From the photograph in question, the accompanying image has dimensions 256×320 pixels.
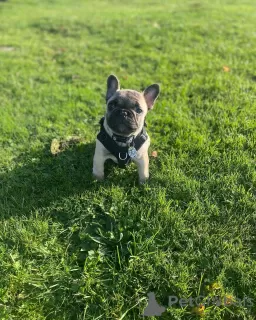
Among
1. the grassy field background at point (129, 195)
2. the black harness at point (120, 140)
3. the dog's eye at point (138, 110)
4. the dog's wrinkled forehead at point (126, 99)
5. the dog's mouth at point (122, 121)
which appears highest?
the dog's wrinkled forehead at point (126, 99)

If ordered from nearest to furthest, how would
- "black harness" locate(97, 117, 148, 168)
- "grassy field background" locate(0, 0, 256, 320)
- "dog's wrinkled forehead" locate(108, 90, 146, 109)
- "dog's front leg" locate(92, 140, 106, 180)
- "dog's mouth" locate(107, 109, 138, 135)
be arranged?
"grassy field background" locate(0, 0, 256, 320), "dog's mouth" locate(107, 109, 138, 135), "dog's wrinkled forehead" locate(108, 90, 146, 109), "black harness" locate(97, 117, 148, 168), "dog's front leg" locate(92, 140, 106, 180)

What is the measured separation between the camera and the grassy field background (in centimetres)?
267

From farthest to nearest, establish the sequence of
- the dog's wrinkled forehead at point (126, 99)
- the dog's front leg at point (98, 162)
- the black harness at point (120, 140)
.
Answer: the dog's front leg at point (98, 162), the black harness at point (120, 140), the dog's wrinkled forehead at point (126, 99)

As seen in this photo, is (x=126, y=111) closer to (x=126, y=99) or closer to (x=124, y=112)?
(x=124, y=112)

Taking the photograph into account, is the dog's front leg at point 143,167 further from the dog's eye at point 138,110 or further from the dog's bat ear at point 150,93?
the dog's bat ear at point 150,93

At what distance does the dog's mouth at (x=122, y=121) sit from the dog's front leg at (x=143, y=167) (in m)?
0.42

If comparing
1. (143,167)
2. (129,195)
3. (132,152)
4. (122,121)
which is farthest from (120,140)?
(129,195)

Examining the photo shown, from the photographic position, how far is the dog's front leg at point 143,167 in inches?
137

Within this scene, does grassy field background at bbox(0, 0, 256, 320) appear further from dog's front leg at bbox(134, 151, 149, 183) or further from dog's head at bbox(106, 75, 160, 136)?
dog's head at bbox(106, 75, 160, 136)

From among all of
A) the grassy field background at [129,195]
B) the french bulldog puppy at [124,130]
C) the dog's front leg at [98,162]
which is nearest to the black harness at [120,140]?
the french bulldog puppy at [124,130]

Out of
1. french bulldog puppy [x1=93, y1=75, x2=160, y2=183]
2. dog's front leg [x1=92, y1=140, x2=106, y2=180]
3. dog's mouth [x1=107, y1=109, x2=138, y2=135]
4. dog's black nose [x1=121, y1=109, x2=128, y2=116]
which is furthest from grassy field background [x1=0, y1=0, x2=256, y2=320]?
dog's black nose [x1=121, y1=109, x2=128, y2=116]

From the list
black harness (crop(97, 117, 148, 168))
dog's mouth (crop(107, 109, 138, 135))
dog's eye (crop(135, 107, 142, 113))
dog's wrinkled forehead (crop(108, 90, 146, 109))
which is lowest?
black harness (crop(97, 117, 148, 168))

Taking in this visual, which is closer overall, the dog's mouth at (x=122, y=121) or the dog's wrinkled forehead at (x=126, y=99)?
the dog's mouth at (x=122, y=121)

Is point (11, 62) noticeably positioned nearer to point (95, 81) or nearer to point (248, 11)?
point (95, 81)
